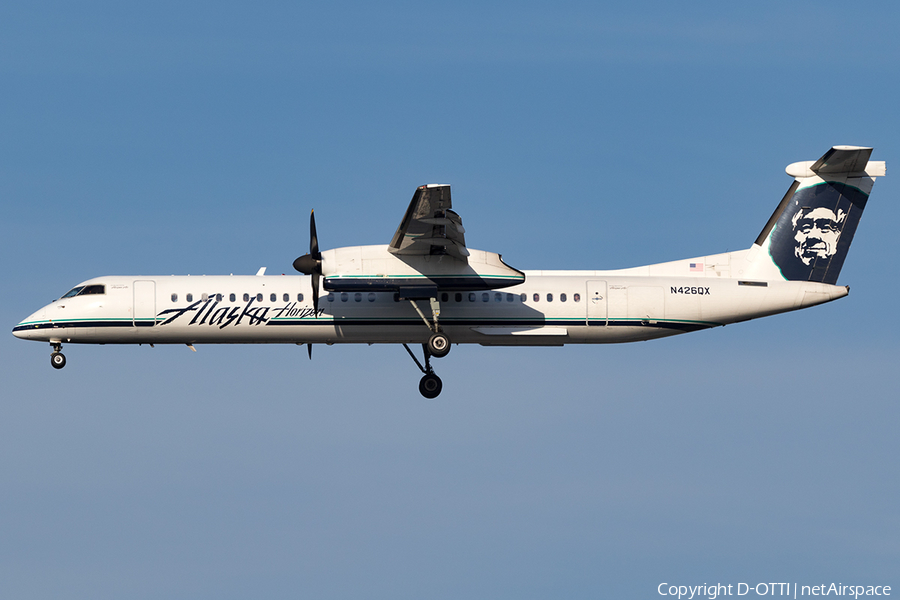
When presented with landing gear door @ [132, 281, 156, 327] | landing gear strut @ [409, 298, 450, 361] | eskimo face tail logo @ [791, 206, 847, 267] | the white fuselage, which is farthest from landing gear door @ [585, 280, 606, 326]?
landing gear door @ [132, 281, 156, 327]

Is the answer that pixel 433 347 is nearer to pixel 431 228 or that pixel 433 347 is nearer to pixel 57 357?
pixel 431 228

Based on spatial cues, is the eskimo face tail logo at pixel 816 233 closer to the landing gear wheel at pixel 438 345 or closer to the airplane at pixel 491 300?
the airplane at pixel 491 300

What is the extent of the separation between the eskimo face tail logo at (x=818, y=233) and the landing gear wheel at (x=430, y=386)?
958 centimetres

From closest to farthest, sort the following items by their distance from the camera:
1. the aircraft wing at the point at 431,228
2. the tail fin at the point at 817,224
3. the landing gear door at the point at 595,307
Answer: the aircraft wing at the point at 431,228, the landing gear door at the point at 595,307, the tail fin at the point at 817,224

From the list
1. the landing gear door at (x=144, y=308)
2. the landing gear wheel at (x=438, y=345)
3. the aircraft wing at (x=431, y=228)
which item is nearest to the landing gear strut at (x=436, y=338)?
the landing gear wheel at (x=438, y=345)

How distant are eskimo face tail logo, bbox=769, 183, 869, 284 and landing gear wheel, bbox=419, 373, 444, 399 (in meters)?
9.58

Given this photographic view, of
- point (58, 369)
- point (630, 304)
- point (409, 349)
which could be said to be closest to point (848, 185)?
point (630, 304)

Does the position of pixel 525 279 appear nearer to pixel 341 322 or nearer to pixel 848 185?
pixel 341 322

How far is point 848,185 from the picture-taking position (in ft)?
92.7

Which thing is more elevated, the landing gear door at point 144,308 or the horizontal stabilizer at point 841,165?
the horizontal stabilizer at point 841,165

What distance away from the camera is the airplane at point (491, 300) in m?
27.0

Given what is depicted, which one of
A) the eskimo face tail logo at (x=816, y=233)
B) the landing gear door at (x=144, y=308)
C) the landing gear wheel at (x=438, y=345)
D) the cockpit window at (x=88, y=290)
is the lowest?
the landing gear wheel at (x=438, y=345)

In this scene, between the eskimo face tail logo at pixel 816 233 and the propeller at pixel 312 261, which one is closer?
the propeller at pixel 312 261

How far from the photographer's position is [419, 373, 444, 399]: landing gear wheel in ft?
93.3
